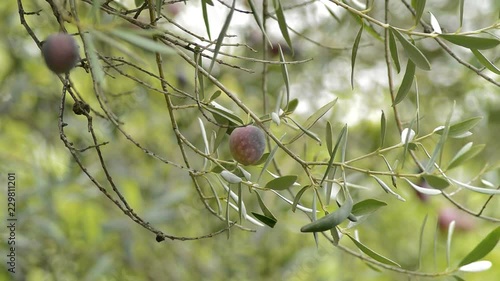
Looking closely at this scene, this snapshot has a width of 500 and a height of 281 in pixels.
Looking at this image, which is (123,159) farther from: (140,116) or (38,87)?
(38,87)

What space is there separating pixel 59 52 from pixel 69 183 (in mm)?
962

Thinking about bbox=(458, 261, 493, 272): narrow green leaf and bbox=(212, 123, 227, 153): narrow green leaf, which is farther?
bbox=(458, 261, 493, 272): narrow green leaf

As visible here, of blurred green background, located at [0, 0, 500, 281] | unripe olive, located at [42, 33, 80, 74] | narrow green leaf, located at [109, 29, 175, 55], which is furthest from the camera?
blurred green background, located at [0, 0, 500, 281]

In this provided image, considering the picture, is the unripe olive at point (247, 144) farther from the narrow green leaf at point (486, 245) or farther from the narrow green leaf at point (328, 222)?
the narrow green leaf at point (486, 245)

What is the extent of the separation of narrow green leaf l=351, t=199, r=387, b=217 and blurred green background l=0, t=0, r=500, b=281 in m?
0.63

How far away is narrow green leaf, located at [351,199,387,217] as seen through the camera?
2.30 feet

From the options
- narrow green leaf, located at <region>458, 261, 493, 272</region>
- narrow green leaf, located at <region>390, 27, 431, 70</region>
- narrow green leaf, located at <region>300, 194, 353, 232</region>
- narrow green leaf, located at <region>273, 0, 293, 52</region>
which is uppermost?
narrow green leaf, located at <region>273, 0, 293, 52</region>

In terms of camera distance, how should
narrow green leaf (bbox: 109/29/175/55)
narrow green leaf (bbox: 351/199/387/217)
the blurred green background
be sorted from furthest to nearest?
the blurred green background < narrow green leaf (bbox: 351/199/387/217) < narrow green leaf (bbox: 109/29/175/55)

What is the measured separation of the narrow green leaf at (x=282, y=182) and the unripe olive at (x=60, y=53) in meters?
0.20

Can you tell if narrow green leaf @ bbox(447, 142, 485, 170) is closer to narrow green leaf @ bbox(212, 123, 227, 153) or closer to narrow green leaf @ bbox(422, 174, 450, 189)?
narrow green leaf @ bbox(422, 174, 450, 189)

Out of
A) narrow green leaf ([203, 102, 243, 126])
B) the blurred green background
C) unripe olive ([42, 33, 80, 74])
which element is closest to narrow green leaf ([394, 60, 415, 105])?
narrow green leaf ([203, 102, 243, 126])

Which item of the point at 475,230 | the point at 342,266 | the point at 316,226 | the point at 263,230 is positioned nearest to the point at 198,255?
the point at 263,230

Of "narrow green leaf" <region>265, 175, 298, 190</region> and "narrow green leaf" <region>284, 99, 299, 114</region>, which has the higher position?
"narrow green leaf" <region>284, 99, 299, 114</region>

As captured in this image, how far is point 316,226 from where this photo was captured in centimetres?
63
